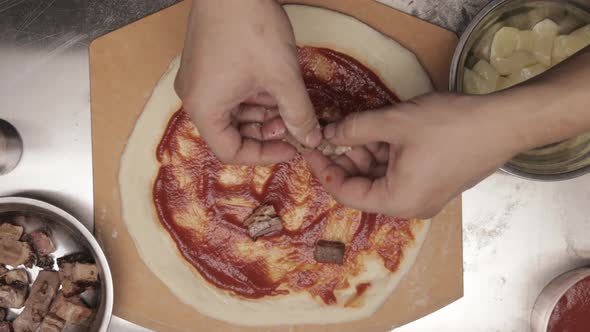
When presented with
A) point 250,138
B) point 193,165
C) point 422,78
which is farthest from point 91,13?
point 422,78

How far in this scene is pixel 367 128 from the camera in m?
1.44

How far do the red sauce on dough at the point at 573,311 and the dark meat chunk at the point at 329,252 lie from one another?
75 centimetres

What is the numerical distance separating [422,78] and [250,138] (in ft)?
2.19

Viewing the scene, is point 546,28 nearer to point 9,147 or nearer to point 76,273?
point 76,273

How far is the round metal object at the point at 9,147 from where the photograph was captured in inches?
70.4

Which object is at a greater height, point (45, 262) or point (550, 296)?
point (45, 262)

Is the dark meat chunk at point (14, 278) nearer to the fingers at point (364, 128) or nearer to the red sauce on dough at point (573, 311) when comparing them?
the fingers at point (364, 128)

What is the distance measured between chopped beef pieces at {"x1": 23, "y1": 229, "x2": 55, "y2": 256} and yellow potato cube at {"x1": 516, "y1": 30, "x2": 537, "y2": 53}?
1747mm

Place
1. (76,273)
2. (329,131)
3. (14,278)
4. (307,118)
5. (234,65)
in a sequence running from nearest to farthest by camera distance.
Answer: (234,65) < (307,118) < (329,131) < (76,273) < (14,278)

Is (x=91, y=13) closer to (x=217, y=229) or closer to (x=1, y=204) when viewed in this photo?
(x=1, y=204)

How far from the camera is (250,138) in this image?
1.61m

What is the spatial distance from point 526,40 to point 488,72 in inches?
6.8

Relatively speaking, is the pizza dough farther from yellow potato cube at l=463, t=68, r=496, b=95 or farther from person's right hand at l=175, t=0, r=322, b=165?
person's right hand at l=175, t=0, r=322, b=165

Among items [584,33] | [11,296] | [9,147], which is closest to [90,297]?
[11,296]
